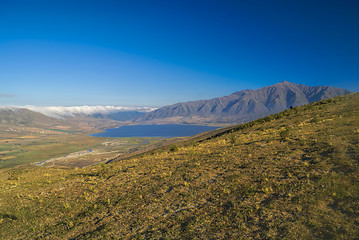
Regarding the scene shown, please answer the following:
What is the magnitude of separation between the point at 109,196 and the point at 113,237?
5.39 m

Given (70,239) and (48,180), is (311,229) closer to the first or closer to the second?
(70,239)

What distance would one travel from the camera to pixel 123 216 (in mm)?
11070

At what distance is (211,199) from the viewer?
1170 cm

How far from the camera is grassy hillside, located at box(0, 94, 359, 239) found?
872 centimetres

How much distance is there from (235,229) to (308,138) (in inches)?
675

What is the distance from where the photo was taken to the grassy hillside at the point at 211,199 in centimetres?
872

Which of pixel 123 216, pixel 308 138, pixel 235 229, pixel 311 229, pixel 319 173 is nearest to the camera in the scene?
pixel 311 229

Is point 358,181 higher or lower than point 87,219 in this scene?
higher

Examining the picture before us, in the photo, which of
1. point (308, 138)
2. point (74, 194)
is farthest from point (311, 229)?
point (74, 194)

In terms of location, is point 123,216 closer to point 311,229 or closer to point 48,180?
point 311,229

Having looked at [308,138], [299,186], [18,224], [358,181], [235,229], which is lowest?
[18,224]

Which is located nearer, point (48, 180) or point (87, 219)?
point (87, 219)

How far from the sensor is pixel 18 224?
37.1ft

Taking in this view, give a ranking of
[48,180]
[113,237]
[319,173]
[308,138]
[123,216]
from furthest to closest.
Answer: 1. [308,138]
2. [48,180]
3. [319,173]
4. [123,216]
5. [113,237]
